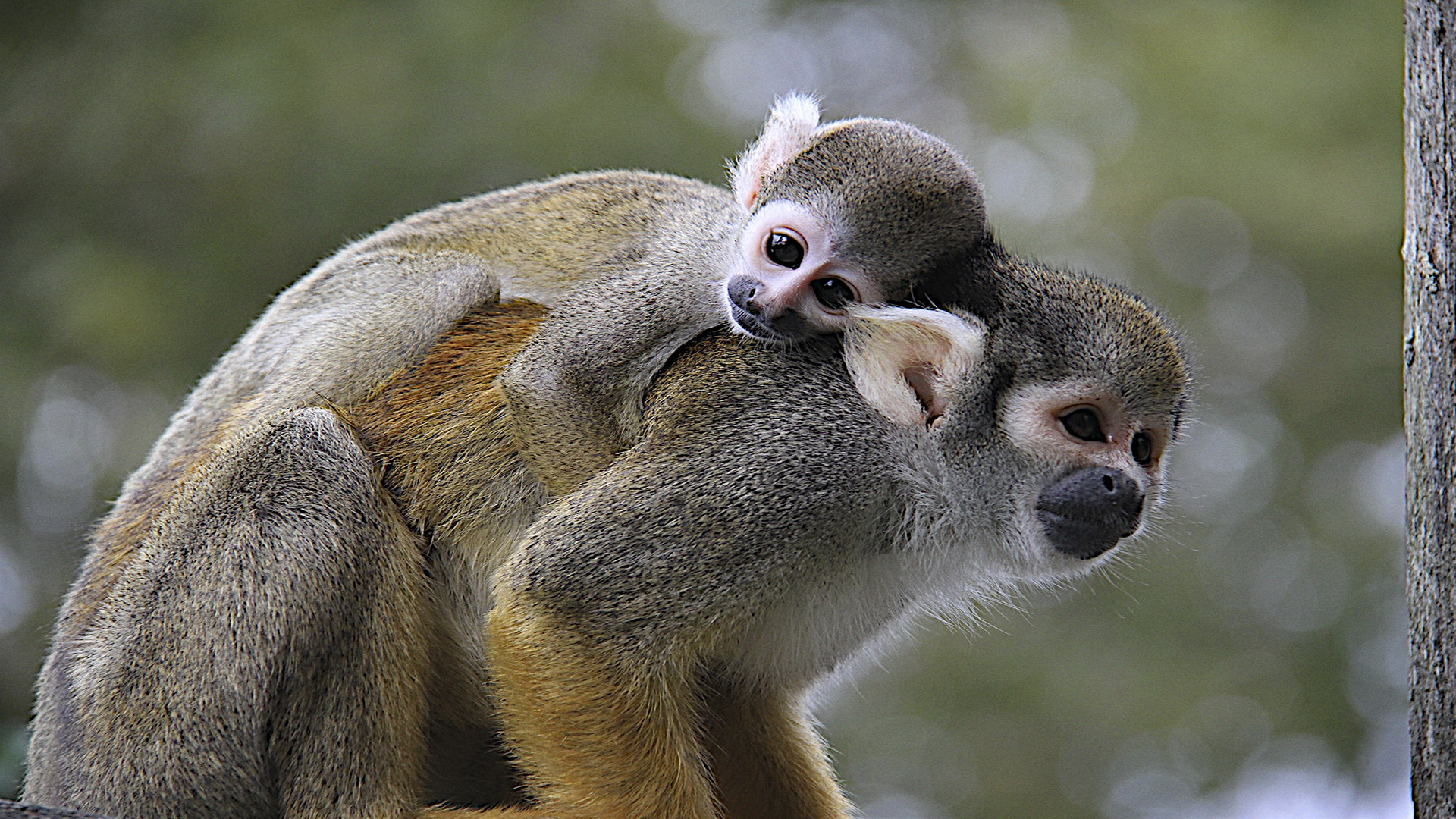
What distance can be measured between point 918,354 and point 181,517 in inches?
83.2

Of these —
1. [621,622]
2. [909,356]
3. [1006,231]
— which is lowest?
[621,622]

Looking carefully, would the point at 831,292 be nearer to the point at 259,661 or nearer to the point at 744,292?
the point at 744,292

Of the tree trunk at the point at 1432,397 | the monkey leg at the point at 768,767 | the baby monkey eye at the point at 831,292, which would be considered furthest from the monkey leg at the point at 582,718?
the tree trunk at the point at 1432,397

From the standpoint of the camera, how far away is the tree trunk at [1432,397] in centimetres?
271

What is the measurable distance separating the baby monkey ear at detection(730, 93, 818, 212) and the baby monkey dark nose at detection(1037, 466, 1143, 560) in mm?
1464

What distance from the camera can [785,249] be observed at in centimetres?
376

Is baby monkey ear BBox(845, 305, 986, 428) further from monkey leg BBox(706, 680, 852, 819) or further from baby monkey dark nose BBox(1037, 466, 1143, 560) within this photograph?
monkey leg BBox(706, 680, 852, 819)

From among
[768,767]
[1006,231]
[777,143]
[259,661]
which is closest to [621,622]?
[259,661]

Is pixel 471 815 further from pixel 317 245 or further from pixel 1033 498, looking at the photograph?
pixel 317 245

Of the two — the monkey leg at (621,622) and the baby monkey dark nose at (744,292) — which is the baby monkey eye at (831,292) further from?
the monkey leg at (621,622)

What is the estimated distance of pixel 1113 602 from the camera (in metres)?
9.91

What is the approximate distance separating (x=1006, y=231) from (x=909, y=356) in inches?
289

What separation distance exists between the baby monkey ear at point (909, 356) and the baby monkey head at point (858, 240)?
0.54 ft

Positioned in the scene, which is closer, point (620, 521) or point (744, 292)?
point (620, 521)
